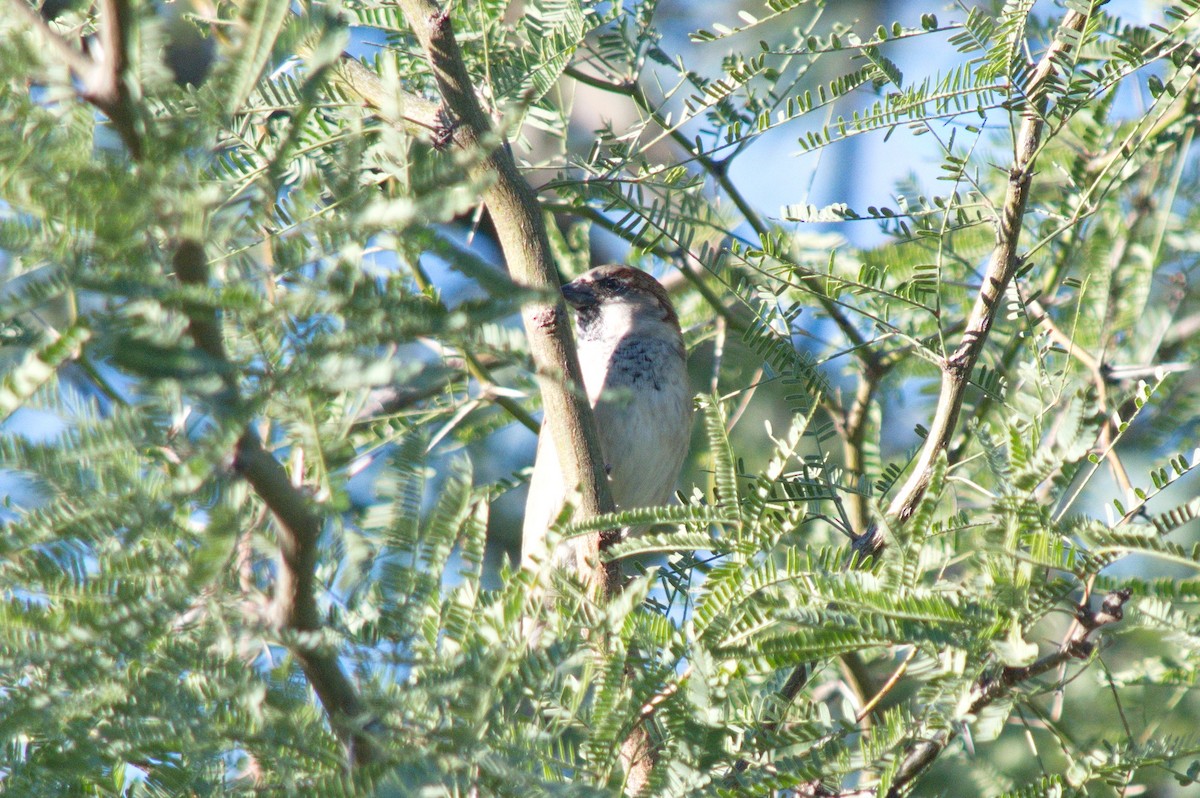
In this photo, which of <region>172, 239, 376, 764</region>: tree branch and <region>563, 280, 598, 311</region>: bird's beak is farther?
<region>563, 280, 598, 311</region>: bird's beak

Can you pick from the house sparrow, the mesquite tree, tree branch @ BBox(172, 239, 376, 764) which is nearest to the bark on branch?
the mesquite tree

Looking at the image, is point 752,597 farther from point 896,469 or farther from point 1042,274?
point 1042,274

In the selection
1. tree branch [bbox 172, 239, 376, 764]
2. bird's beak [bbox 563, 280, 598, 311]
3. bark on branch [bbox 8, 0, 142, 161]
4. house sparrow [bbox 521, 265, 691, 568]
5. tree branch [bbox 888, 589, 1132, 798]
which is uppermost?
bird's beak [bbox 563, 280, 598, 311]

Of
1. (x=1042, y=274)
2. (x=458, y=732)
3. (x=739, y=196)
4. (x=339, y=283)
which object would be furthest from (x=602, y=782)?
A: (x=1042, y=274)

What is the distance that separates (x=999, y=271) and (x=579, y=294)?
206 cm

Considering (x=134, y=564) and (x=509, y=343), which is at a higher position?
(x=509, y=343)

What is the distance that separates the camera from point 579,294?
4047mm

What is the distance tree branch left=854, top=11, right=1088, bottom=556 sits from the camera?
83.4 inches

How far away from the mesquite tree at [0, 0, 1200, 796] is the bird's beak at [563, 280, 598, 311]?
1.26 meters

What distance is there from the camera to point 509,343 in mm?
1293

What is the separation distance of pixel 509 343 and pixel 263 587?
1.72 feet

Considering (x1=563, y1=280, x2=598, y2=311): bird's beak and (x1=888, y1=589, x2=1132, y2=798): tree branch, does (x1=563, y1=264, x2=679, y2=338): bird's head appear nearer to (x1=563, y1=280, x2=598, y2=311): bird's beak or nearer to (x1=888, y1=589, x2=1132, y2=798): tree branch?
(x1=563, y1=280, x2=598, y2=311): bird's beak

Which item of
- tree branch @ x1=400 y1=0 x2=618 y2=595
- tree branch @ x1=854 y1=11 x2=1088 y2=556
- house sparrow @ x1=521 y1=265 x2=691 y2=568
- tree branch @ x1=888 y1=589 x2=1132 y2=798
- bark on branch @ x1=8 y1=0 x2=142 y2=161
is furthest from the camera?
house sparrow @ x1=521 y1=265 x2=691 y2=568

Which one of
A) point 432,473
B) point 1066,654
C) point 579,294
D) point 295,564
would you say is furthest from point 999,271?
point 579,294
